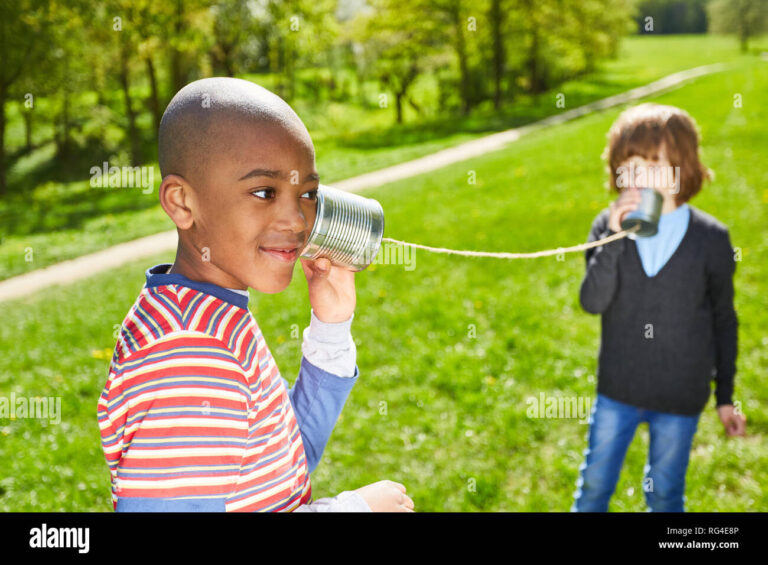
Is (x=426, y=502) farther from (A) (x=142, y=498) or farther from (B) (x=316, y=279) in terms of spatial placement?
(A) (x=142, y=498)

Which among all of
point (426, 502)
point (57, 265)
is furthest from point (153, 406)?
point (57, 265)

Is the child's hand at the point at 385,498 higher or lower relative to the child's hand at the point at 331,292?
lower

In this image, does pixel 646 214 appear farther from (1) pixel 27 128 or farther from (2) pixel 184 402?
(1) pixel 27 128

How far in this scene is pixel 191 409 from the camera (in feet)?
3.72

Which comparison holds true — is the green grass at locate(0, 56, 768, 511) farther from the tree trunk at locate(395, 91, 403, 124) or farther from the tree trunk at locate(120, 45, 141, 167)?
the tree trunk at locate(395, 91, 403, 124)

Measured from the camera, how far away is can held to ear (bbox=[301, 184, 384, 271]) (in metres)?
1.42

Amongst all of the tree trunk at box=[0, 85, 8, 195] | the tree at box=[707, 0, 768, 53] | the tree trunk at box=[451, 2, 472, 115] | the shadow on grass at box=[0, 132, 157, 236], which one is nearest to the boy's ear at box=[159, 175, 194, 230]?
the shadow on grass at box=[0, 132, 157, 236]

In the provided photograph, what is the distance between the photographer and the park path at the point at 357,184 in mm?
9492

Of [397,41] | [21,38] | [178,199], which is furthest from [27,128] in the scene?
[178,199]

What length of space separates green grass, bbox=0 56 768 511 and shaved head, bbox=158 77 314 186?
2950mm

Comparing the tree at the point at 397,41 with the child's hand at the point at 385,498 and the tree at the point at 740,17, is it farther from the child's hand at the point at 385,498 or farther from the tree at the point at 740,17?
the child's hand at the point at 385,498

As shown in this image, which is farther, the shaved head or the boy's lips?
the boy's lips

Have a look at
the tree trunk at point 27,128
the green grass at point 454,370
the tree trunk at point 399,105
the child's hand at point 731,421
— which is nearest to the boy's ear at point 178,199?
the child's hand at point 731,421

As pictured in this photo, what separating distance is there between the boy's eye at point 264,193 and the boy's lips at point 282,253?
12cm
